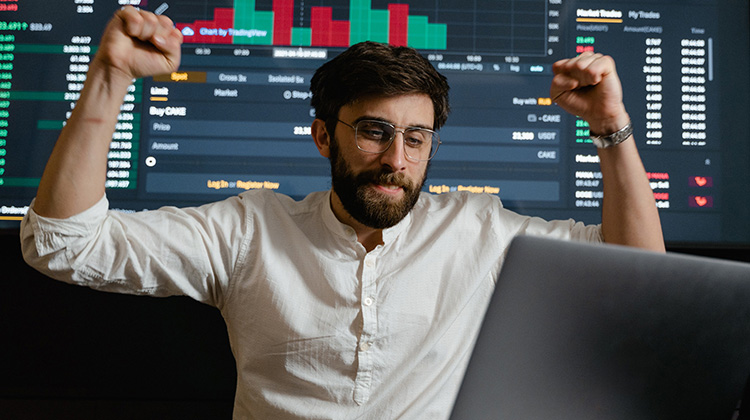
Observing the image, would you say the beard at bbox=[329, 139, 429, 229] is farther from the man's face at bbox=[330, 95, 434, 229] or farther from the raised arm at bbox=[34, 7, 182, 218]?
the raised arm at bbox=[34, 7, 182, 218]

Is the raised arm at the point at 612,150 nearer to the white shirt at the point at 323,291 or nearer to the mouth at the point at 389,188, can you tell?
the white shirt at the point at 323,291

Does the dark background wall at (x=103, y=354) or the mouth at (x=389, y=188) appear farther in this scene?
the dark background wall at (x=103, y=354)

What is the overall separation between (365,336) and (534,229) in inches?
18.4

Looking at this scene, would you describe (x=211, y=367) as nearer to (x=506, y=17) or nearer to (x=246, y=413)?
(x=246, y=413)

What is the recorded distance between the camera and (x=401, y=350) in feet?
3.68

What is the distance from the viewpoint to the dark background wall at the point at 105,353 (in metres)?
1.59

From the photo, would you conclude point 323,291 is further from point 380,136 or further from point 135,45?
point 135,45

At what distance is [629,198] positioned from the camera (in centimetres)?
109

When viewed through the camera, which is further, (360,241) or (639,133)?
(639,133)

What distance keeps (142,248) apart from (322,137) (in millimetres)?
519

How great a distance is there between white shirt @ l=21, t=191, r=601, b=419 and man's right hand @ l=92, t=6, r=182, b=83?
10.5 inches

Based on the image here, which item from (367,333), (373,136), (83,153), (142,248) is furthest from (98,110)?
(367,333)

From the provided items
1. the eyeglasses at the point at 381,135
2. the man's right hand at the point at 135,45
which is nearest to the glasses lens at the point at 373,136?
the eyeglasses at the point at 381,135

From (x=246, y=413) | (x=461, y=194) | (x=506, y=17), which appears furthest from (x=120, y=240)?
(x=506, y=17)
